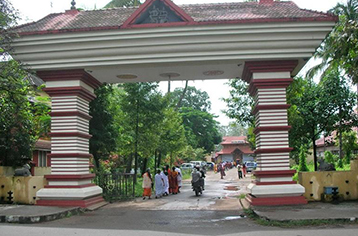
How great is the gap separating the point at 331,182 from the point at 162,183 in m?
7.79

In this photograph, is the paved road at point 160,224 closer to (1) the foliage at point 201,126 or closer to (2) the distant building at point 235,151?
(1) the foliage at point 201,126

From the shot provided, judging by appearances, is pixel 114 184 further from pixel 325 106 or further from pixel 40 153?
pixel 40 153

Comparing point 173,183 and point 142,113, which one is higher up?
point 142,113

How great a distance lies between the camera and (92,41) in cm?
1093

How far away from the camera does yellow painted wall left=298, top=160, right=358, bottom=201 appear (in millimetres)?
11117

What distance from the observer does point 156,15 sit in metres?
10.8

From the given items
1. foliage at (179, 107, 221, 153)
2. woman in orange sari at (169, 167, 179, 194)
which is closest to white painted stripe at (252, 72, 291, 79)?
woman in orange sari at (169, 167, 179, 194)

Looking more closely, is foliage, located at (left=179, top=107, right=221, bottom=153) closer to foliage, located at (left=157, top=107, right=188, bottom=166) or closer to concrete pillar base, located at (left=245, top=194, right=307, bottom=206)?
foliage, located at (left=157, top=107, right=188, bottom=166)

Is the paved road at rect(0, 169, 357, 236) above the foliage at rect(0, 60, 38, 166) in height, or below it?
below

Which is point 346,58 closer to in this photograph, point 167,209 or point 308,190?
point 308,190

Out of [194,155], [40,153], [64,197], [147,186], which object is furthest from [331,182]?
[194,155]

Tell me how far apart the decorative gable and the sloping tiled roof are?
17.1 inches

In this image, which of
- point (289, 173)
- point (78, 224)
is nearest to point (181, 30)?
point (289, 173)

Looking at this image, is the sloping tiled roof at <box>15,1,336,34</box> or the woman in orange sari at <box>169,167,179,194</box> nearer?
the sloping tiled roof at <box>15,1,336,34</box>
